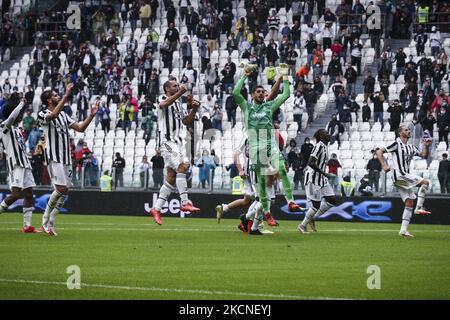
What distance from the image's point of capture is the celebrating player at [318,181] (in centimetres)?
2398

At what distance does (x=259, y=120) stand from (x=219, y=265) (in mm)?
6353

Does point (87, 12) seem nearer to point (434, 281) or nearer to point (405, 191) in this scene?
point (405, 191)

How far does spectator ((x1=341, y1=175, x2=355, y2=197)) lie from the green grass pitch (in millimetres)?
10064

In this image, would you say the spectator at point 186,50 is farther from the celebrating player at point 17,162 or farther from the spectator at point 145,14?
the celebrating player at point 17,162

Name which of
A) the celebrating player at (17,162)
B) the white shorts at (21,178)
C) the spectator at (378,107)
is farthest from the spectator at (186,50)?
the white shorts at (21,178)

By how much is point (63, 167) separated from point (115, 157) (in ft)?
69.0

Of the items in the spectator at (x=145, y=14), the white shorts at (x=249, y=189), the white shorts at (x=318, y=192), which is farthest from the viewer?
the spectator at (x=145, y=14)

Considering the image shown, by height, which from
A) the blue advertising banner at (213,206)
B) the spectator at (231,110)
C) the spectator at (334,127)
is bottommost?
the blue advertising banner at (213,206)

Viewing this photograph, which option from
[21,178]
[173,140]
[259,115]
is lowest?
[21,178]

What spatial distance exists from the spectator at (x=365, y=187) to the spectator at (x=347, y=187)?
25cm

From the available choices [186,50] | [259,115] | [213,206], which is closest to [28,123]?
[186,50]

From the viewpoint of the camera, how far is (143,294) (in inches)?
461

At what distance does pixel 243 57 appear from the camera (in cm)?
4628

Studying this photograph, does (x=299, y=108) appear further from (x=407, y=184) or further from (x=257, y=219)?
(x=257, y=219)
